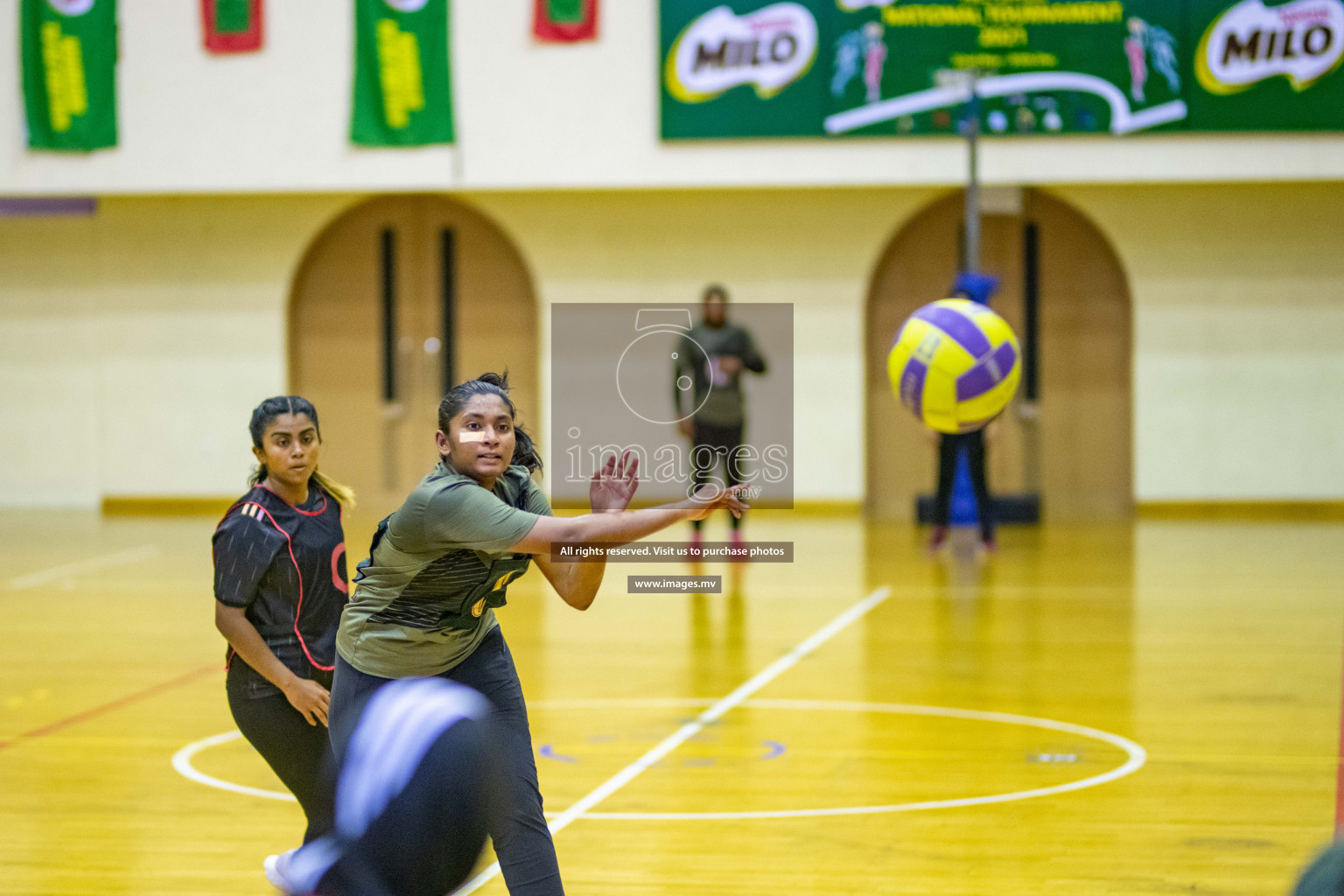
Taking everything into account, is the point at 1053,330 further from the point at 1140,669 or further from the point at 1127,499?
the point at 1140,669

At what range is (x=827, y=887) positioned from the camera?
4750 mm

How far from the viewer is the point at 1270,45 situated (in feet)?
47.9

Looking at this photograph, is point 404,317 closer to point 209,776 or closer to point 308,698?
point 209,776

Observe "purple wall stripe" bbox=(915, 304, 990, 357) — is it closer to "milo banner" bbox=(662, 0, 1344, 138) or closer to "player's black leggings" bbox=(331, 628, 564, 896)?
"player's black leggings" bbox=(331, 628, 564, 896)

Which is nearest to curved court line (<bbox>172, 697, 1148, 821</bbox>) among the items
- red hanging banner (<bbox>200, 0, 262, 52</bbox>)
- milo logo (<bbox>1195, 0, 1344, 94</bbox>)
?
milo logo (<bbox>1195, 0, 1344, 94</bbox>)

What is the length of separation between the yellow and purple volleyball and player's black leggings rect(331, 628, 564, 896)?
2.45 m

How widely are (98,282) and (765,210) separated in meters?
7.16

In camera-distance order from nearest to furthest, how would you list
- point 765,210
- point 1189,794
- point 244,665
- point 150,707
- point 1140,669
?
point 244,665 < point 1189,794 < point 150,707 < point 1140,669 < point 765,210

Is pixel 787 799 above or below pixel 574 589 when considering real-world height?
below

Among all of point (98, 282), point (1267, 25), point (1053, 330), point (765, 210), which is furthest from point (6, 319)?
point (1267, 25)

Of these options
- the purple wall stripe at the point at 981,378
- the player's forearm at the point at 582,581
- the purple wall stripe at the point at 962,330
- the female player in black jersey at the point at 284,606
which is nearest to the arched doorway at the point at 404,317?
the purple wall stripe at the point at 962,330

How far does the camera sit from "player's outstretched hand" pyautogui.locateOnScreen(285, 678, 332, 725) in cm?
432

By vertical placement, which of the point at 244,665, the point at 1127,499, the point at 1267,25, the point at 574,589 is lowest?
the point at 1127,499

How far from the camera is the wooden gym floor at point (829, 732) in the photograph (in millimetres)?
5027
